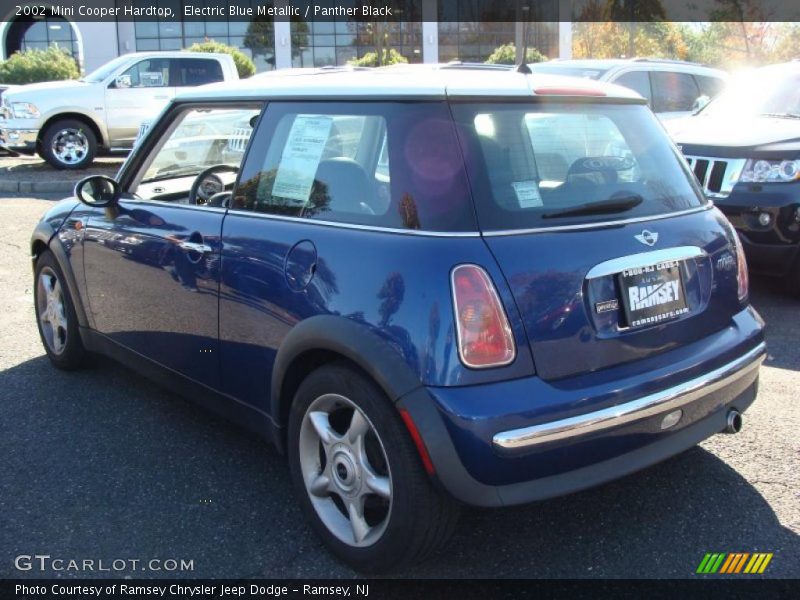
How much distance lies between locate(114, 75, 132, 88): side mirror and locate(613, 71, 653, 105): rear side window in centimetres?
856

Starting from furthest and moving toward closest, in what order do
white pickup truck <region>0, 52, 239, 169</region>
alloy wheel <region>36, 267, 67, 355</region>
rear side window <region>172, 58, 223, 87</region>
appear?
rear side window <region>172, 58, 223, 87</region> → white pickup truck <region>0, 52, 239, 169</region> → alloy wheel <region>36, 267, 67, 355</region>

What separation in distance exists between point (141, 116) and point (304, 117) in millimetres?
11522

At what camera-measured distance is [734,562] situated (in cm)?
274

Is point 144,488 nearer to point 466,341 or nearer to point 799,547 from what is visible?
point 466,341

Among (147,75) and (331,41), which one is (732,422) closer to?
(147,75)

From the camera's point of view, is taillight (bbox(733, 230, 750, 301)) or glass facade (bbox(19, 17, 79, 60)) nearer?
taillight (bbox(733, 230, 750, 301))

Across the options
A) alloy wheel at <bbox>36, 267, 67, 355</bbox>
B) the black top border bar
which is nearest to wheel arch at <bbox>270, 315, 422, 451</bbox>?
alloy wheel at <bbox>36, 267, 67, 355</bbox>

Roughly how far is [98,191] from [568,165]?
244 centimetres

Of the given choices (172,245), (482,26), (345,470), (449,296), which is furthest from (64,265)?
(482,26)

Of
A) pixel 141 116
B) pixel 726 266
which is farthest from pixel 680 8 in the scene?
pixel 726 266

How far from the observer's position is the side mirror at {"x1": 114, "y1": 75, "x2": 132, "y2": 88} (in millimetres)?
13484

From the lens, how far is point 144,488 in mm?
3330

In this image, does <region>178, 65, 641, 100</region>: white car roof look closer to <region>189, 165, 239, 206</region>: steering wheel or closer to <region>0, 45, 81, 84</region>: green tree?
<region>189, 165, 239, 206</region>: steering wheel

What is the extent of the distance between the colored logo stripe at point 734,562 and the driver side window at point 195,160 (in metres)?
2.42
